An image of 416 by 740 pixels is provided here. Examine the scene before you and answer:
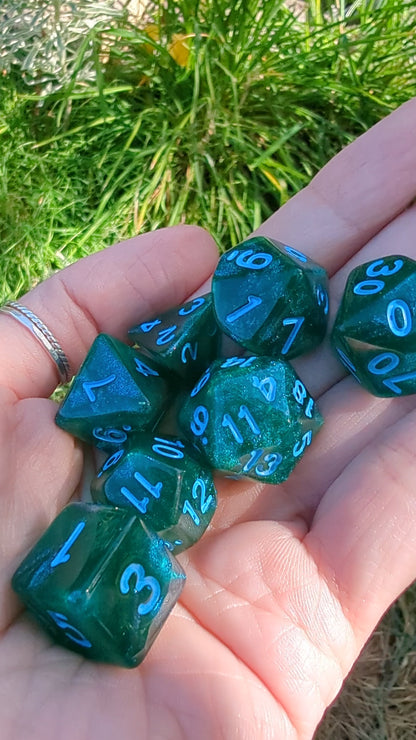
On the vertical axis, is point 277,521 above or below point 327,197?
below

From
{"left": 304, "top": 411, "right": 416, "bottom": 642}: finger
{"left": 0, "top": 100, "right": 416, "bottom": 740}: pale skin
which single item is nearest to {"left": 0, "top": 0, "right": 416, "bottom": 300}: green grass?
{"left": 0, "top": 100, "right": 416, "bottom": 740}: pale skin

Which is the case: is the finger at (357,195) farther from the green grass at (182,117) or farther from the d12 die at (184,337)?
the green grass at (182,117)

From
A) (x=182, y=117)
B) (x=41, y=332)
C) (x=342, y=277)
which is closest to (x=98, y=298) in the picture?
(x=41, y=332)

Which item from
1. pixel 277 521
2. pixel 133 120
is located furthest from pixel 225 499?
pixel 133 120

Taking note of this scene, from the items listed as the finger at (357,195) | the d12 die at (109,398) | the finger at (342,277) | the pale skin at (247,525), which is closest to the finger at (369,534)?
the pale skin at (247,525)

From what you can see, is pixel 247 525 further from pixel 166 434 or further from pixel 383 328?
pixel 383 328

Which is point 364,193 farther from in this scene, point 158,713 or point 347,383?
point 158,713

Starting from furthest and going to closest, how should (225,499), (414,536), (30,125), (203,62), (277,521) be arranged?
1. (30,125)
2. (203,62)
3. (225,499)
4. (277,521)
5. (414,536)

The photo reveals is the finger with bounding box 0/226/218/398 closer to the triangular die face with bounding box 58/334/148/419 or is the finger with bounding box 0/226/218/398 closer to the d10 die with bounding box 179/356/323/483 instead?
the triangular die face with bounding box 58/334/148/419
